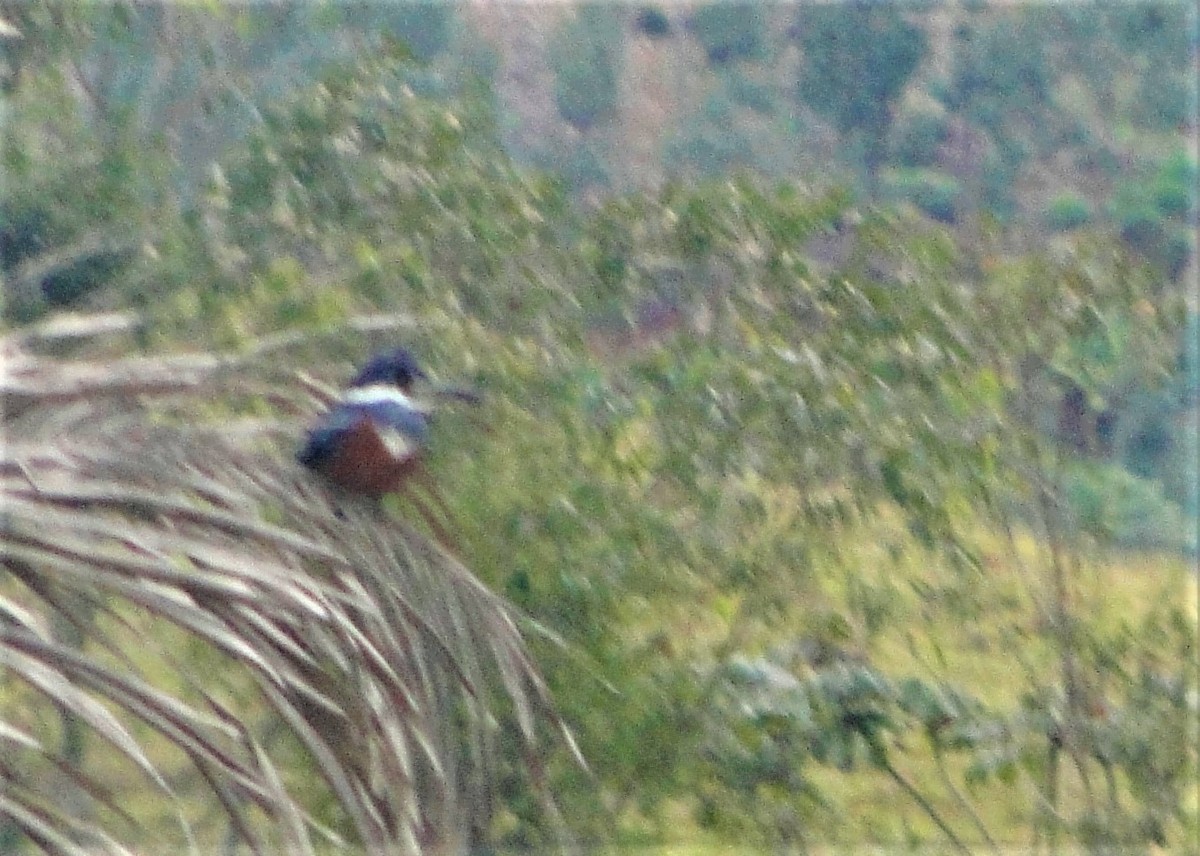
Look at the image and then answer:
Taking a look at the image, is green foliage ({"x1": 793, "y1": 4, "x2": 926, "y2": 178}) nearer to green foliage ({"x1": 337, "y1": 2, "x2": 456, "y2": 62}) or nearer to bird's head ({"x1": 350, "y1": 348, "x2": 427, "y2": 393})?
green foliage ({"x1": 337, "y1": 2, "x2": 456, "y2": 62})

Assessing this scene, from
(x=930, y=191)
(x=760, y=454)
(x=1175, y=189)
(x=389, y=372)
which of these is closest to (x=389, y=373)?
(x=389, y=372)

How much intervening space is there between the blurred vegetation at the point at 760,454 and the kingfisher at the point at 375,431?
0.37ft

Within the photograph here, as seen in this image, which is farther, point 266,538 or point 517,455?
point 517,455

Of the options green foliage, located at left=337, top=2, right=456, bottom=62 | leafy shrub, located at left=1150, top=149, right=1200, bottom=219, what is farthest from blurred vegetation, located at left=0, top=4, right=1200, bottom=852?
leafy shrub, located at left=1150, top=149, right=1200, bottom=219

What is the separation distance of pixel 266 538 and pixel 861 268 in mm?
1323

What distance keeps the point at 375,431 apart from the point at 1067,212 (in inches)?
67.5

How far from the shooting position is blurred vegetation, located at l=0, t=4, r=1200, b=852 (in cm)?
253

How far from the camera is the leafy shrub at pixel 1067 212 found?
314 cm

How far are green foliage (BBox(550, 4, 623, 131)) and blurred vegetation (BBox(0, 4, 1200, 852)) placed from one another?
559 mm

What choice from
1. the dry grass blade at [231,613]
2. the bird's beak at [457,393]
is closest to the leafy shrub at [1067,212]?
the bird's beak at [457,393]

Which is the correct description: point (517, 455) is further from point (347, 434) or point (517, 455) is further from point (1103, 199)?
point (1103, 199)

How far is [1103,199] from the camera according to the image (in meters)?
3.38

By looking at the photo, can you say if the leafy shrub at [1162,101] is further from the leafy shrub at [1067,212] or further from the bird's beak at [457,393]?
the bird's beak at [457,393]

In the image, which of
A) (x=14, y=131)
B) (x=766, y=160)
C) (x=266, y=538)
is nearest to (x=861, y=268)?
(x=766, y=160)
